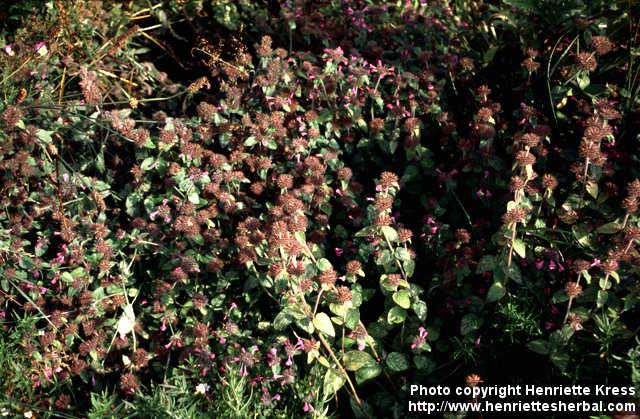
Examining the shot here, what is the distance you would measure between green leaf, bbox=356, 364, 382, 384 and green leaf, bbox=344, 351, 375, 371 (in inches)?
0.8

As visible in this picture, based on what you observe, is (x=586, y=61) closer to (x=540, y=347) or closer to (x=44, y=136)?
(x=540, y=347)

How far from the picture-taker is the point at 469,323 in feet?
8.31

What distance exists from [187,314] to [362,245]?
827mm

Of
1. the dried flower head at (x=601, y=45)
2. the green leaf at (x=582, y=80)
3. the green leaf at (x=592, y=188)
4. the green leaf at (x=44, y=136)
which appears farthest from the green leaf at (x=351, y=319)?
the green leaf at (x=44, y=136)

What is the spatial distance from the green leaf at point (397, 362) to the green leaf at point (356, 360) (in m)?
0.08

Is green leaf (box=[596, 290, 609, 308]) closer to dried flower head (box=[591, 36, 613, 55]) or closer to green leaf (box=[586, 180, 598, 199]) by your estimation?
green leaf (box=[586, 180, 598, 199])

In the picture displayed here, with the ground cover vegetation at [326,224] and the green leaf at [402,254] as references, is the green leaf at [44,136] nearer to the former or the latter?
the ground cover vegetation at [326,224]

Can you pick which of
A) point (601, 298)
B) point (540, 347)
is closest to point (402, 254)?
point (540, 347)

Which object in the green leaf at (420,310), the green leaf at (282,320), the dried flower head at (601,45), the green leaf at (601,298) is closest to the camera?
the green leaf at (601,298)

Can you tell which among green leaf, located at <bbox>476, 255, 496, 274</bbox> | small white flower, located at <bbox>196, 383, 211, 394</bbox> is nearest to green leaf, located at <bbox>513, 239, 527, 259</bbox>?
green leaf, located at <bbox>476, 255, 496, 274</bbox>

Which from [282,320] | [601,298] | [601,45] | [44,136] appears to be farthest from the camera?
[44,136]

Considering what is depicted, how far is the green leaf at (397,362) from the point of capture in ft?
8.33

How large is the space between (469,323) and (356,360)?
44cm

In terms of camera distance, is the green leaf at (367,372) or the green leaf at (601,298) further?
the green leaf at (367,372)
